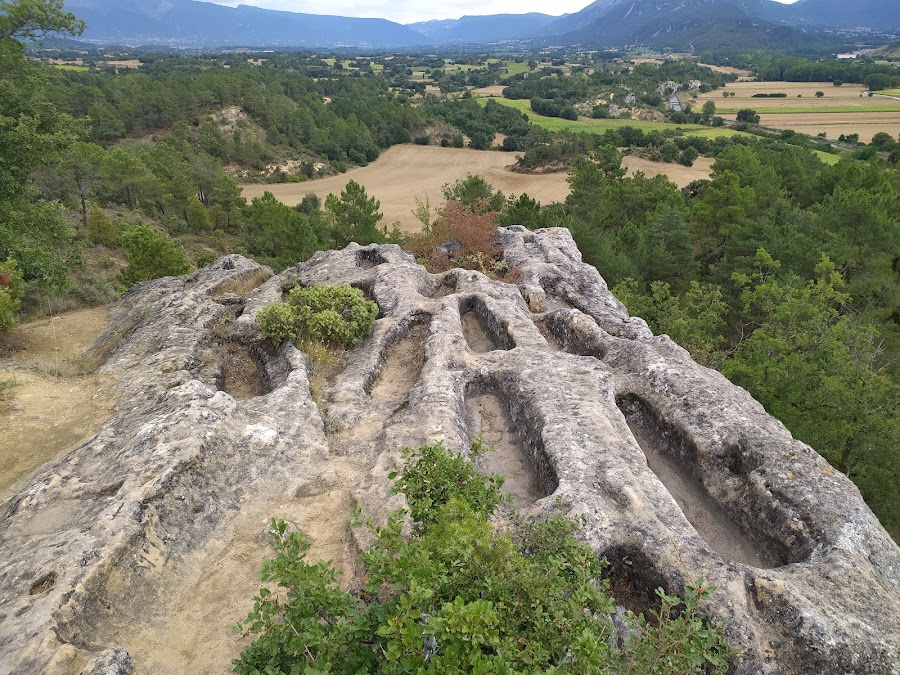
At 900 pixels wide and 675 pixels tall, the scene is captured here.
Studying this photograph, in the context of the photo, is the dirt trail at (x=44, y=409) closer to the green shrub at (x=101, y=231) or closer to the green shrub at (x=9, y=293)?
the green shrub at (x=9, y=293)

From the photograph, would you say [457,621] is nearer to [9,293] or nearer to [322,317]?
[322,317]

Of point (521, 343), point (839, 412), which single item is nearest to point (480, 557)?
point (521, 343)

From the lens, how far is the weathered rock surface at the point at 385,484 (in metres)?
7.52

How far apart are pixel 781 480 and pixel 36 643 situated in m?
12.8

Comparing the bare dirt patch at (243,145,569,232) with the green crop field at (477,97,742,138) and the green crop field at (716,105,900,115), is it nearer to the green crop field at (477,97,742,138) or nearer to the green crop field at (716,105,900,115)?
the green crop field at (477,97,742,138)

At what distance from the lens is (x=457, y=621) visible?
4414 mm

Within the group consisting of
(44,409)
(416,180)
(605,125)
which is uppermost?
(44,409)

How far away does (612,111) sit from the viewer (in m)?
146

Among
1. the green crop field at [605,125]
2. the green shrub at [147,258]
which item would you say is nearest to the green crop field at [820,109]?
the green crop field at [605,125]

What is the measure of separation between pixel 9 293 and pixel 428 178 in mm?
90210

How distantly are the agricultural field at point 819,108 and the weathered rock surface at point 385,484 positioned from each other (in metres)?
123

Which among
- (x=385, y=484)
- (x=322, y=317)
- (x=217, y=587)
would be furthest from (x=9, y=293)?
(x=385, y=484)

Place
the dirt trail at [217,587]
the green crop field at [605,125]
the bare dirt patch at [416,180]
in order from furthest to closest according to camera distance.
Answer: the green crop field at [605,125]
the bare dirt patch at [416,180]
the dirt trail at [217,587]

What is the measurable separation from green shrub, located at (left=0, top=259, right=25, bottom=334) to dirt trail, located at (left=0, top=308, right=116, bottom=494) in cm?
116
